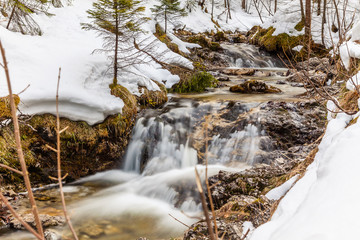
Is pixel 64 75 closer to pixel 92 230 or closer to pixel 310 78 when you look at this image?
pixel 92 230

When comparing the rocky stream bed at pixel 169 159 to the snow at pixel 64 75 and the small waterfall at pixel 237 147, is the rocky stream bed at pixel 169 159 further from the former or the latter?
the snow at pixel 64 75

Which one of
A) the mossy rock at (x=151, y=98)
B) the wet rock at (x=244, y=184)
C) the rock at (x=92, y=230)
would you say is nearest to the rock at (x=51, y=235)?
the rock at (x=92, y=230)

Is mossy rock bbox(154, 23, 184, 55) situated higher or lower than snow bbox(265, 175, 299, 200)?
higher

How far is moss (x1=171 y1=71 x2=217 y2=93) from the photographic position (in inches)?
374

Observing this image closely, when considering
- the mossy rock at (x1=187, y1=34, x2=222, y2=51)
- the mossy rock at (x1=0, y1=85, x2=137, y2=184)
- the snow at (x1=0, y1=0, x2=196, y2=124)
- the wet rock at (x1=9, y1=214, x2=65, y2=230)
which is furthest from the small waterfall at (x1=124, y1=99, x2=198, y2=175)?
the mossy rock at (x1=187, y1=34, x2=222, y2=51)

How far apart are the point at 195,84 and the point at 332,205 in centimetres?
854

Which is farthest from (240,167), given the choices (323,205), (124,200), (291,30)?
(291,30)

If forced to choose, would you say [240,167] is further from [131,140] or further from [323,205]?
[323,205]

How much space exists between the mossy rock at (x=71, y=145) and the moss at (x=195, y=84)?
3.54m

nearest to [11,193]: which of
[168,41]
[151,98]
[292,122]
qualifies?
[151,98]

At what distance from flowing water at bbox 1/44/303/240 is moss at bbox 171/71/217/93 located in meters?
1.14

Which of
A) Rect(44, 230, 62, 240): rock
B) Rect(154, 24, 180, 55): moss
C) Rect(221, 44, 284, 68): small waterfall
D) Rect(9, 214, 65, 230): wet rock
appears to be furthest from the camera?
Rect(221, 44, 284, 68): small waterfall

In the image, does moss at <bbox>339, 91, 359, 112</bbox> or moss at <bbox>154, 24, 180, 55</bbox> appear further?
moss at <bbox>154, 24, 180, 55</bbox>

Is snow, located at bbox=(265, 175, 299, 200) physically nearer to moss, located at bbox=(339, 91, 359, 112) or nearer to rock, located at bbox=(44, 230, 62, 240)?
moss, located at bbox=(339, 91, 359, 112)
